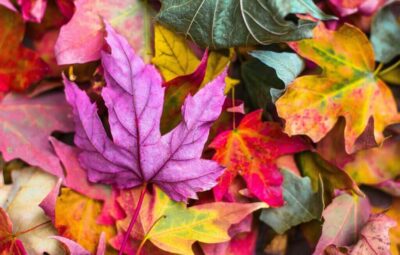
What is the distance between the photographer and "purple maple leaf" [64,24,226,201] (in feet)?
1.98

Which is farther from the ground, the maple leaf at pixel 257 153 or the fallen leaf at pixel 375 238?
the maple leaf at pixel 257 153

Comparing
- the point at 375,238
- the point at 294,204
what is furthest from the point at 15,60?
the point at 375,238

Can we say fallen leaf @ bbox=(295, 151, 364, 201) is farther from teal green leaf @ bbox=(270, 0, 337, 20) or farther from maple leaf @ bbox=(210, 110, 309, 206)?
teal green leaf @ bbox=(270, 0, 337, 20)

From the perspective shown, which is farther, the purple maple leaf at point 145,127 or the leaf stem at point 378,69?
the leaf stem at point 378,69

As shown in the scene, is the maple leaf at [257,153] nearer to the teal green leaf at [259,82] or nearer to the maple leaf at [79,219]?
the teal green leaf at [259,82]

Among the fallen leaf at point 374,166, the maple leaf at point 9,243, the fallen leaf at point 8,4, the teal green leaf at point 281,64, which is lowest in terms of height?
the maple leaf at point 9,243

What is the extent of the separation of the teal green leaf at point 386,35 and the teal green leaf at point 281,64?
5.0 inches

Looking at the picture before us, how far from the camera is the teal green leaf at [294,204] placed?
0.70 m

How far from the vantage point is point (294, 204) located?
70cm

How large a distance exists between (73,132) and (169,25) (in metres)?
0.20

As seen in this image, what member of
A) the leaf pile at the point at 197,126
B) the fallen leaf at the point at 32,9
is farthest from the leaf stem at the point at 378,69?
the fallen leaf at the point at 32,9

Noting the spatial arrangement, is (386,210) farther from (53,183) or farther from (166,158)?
(53,183)

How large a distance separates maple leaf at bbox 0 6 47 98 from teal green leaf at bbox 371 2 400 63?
1.44ft

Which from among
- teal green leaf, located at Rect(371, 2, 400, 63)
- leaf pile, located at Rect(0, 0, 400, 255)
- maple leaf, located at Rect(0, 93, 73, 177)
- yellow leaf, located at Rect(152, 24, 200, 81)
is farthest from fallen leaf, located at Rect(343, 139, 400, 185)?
maple leaf, located at Rect(0, 93, 73, 177)
